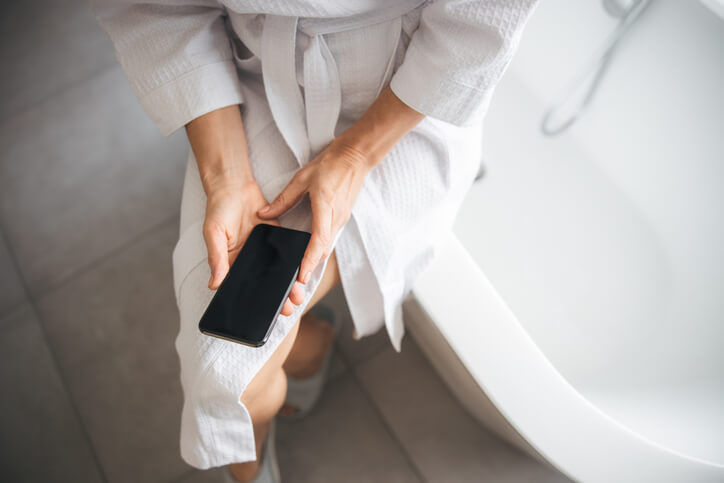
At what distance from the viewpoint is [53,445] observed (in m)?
0.98

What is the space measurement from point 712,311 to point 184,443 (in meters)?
0.93

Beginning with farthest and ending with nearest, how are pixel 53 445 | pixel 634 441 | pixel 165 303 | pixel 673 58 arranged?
pixel 165 303 → pixel 53 445 → pixel 673 58 → pixel 634 441

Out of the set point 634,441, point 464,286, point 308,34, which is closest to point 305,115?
point 308,34

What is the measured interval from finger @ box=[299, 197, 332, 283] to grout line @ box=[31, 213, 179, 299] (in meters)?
0.77

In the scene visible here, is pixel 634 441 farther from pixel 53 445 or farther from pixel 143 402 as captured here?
pixel 53 445

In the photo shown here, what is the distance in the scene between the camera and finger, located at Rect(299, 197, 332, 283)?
1.69 feet

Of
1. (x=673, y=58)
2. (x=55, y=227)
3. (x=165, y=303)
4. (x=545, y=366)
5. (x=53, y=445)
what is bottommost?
(x=53, y=445)

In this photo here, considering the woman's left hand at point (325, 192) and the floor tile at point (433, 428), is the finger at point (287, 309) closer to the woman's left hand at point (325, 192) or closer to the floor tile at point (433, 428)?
the woman's left hand at point (325, 192)

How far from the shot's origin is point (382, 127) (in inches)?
22.9

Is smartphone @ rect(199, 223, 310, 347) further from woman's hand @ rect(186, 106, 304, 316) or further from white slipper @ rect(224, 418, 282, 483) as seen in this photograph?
white slipper @ rect(224, 418, 282, 483)

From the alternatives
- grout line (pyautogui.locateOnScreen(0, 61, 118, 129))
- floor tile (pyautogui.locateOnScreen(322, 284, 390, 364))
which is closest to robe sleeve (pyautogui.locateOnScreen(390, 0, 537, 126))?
floor tile (pyautogui.locateOnScreen(322, 284, 390, 364))

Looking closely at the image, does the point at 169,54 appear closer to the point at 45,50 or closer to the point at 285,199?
the point at 285,199

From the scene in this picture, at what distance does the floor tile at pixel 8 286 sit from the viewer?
1104 mm

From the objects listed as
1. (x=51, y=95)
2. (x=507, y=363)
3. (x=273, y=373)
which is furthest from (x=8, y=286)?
(x=507, y=363)
